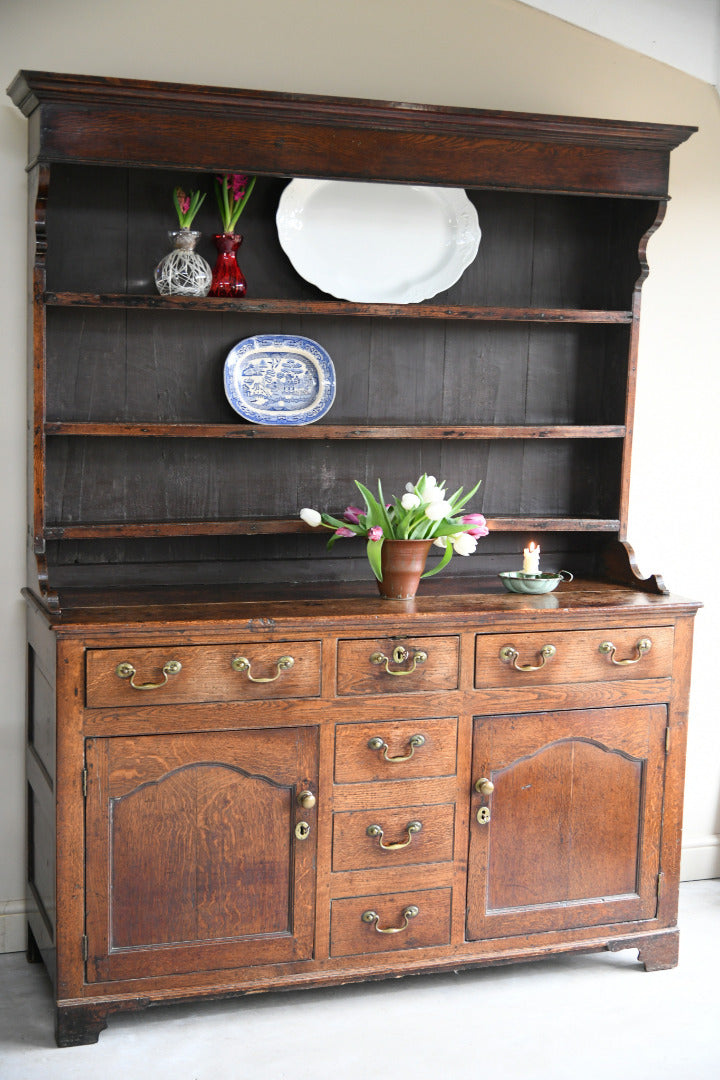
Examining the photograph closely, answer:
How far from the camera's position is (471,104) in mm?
3359

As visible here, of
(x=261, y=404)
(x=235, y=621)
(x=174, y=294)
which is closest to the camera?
(x=235, y=621)

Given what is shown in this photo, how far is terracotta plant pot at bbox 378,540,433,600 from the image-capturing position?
2996 millimetres

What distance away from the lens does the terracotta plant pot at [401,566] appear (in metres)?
3.00

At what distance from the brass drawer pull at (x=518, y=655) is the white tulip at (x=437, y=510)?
0.38m

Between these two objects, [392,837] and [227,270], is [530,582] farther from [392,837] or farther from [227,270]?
[227,270]

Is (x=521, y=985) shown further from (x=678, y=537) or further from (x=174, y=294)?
(x=174, y=294)

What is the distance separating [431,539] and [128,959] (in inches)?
51.2

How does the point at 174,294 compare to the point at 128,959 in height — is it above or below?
above

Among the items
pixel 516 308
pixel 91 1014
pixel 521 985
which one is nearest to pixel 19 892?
pixel 91 1014

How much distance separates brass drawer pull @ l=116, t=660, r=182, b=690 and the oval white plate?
1150 millimetres

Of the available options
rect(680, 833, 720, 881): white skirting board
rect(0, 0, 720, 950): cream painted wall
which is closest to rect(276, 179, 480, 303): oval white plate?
rect(0, 0, 720, 950): cream painted wall

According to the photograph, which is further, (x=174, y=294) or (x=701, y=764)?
(x=701, y=764)

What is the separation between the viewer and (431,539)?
304 centimetres

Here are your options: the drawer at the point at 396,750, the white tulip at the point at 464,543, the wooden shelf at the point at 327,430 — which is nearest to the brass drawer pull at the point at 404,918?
the drawer at the point at 396,750
